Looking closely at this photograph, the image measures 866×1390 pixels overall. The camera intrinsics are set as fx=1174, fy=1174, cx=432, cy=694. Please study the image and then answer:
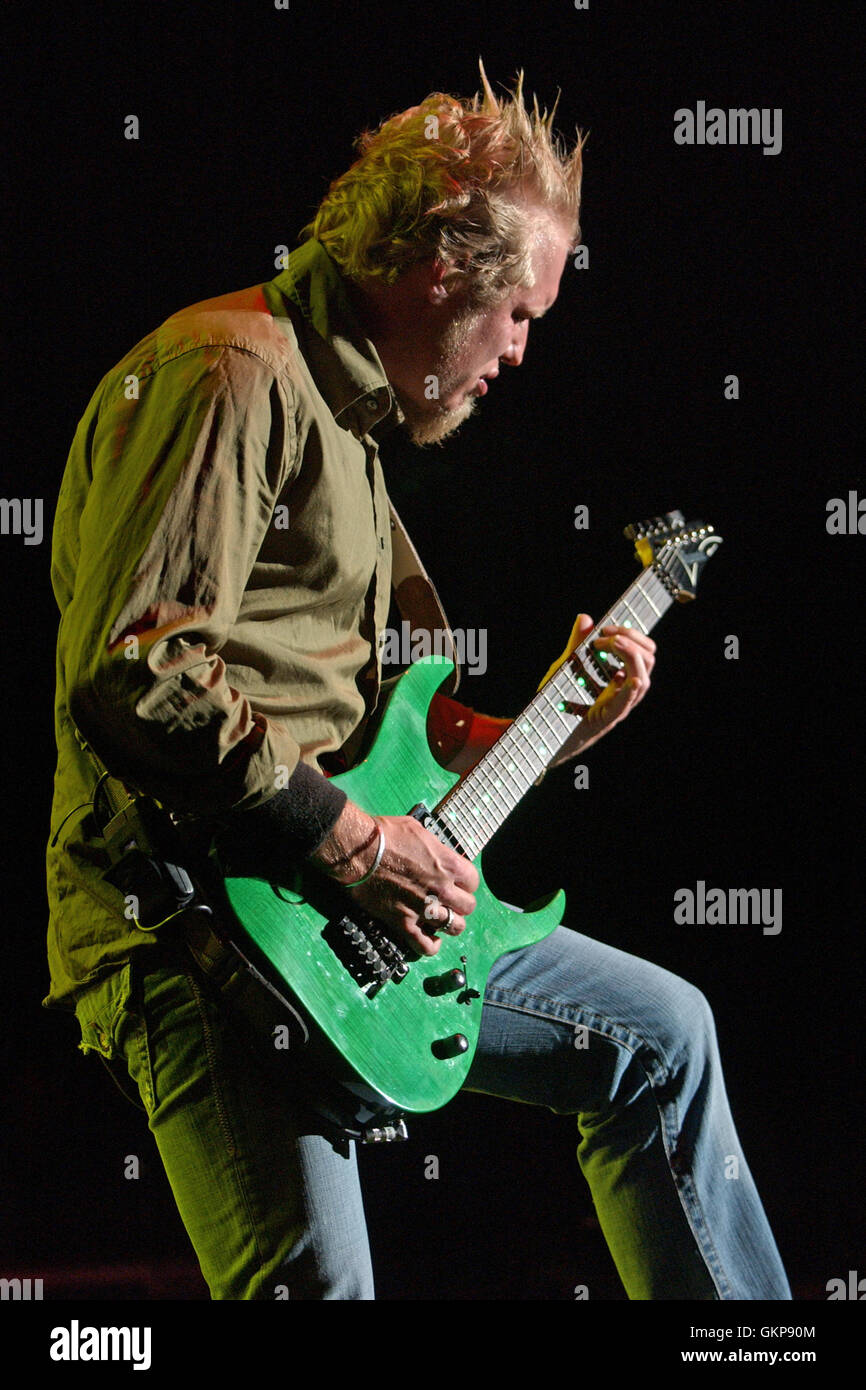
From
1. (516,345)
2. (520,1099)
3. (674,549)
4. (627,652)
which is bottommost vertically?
(520,1099)

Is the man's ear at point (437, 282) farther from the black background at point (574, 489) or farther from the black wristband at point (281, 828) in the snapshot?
the black background at point (574, 489)

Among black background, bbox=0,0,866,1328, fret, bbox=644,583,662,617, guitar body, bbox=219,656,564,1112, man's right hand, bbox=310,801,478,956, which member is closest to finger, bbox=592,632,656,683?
fret, bbox=644,583,662,617

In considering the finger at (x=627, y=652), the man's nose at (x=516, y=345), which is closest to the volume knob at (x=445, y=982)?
the finger at (x=627, y=652)

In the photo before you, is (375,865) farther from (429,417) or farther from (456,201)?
(456,201)

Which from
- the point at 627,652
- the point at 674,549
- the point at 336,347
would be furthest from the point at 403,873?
the point at 674,549

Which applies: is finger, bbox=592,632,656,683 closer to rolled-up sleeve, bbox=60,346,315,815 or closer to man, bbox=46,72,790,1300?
man, bbox=46,72,790,1300

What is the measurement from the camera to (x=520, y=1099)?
1.71 meters

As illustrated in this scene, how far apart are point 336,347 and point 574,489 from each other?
1.16m

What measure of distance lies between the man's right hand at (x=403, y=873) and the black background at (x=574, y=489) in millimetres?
1063

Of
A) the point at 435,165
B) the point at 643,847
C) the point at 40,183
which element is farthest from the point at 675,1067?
the point at 40,183

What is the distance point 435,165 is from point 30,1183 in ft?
6.57

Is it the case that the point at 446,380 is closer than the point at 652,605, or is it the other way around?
the point at 446,380

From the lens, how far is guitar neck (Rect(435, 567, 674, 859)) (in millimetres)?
1654

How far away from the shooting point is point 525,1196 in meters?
2.50
